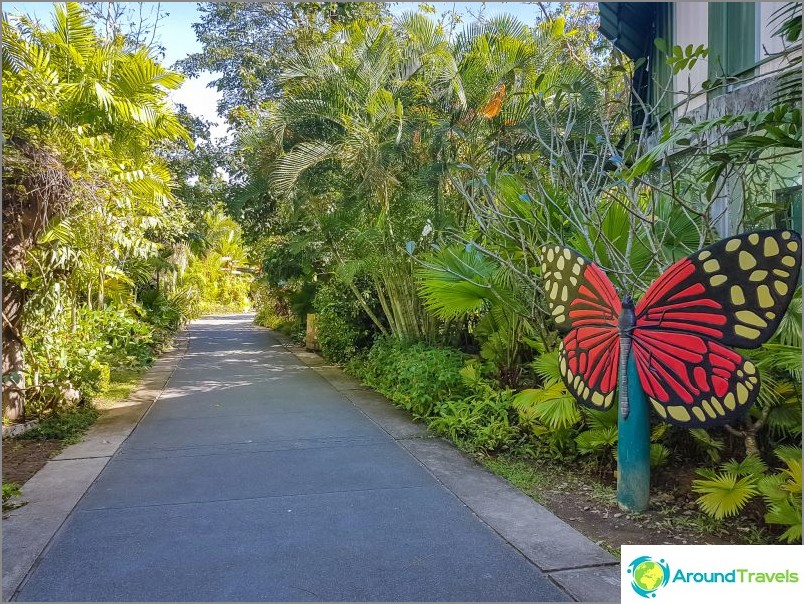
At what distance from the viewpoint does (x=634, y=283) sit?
4.78 meters

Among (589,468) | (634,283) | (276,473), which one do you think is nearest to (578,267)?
(634,283)

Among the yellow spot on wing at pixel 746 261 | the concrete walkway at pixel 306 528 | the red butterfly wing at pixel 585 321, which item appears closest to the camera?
the concrete walkway at pixel 306 528

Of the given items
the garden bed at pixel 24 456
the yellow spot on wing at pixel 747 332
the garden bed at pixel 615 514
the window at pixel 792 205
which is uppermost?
the window at pixel 792 205

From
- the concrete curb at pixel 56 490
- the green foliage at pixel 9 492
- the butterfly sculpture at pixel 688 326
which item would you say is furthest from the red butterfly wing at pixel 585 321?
the green foliage at pixel 9 492

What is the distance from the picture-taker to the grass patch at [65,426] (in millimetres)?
6616

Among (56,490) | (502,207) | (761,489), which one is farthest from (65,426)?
(761,489)

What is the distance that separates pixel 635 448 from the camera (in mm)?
4332

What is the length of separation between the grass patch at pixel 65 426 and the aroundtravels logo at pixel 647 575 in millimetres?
5489

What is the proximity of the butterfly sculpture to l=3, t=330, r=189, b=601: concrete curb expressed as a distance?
3.60 meters

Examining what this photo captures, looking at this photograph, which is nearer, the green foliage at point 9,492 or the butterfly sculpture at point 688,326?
the butterfly sculpture at point 688,326

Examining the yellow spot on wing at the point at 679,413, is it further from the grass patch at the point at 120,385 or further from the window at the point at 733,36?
the grass patch at the point at 120,385

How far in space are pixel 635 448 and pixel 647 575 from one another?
129cm

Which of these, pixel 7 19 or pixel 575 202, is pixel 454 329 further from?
pixel 7 19

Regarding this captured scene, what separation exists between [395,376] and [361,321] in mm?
3658
